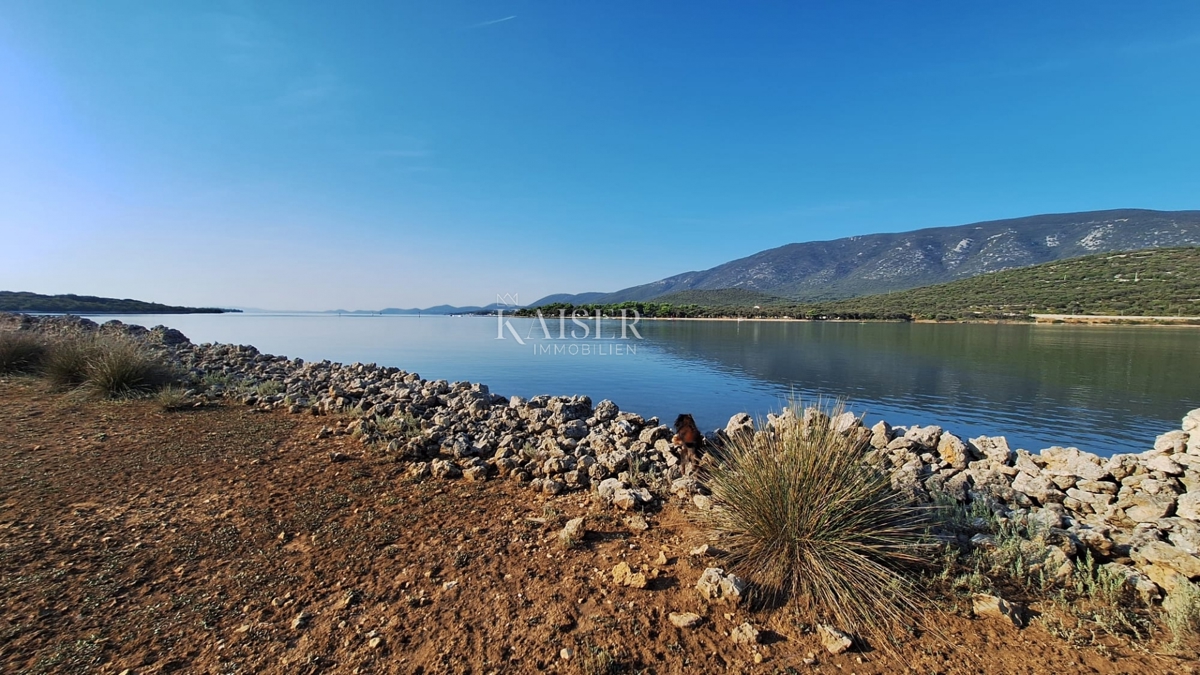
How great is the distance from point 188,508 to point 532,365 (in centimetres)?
1754

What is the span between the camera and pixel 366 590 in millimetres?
3082

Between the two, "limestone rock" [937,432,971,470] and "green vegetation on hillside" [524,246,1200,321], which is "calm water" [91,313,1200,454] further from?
"green vegetation on hillside" [524,246,1200,321]

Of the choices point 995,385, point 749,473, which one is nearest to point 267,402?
point 749,473

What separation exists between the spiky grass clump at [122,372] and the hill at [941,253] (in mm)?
132179

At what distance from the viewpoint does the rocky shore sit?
3518 millimetres

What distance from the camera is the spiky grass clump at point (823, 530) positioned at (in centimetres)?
295

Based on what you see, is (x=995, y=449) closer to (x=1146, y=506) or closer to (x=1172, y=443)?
(x=1172, y=443)

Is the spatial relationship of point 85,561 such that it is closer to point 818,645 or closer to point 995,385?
point 818,645

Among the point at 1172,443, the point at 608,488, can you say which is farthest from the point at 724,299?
the point at 608,488

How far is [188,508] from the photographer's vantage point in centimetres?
422

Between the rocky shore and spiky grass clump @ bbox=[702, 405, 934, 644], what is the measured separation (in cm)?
33

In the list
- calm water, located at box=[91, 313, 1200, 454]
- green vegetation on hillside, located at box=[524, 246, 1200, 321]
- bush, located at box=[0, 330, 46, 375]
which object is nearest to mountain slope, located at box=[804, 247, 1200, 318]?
green vegetation on hillside, located at box=[524, 246, 1200, 321]

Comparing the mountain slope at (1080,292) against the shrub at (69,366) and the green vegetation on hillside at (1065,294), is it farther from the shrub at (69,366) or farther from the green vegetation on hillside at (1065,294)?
the shrub at (69,366)

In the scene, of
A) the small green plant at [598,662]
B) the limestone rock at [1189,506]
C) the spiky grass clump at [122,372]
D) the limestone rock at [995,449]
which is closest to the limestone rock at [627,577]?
the small green plant at [598,662]
